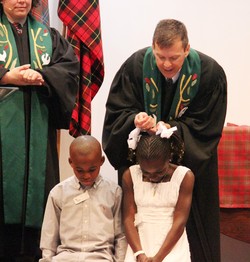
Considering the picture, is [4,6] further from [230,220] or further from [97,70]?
[230,220]

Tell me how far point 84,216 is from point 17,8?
1.21 meters

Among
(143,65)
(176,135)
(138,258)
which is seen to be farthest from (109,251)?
(143,65)

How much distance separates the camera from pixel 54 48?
12.4ft

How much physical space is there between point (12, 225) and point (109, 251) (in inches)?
28.7

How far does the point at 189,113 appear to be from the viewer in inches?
135

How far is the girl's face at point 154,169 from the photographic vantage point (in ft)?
9.87

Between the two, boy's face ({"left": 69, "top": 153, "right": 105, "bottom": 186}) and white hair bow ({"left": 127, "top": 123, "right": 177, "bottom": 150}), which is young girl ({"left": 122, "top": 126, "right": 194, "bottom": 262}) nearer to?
white hair bow ({"left": 127, "top": 123, "right": 177, "bottom": 150})

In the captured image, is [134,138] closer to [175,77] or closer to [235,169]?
[175,77]

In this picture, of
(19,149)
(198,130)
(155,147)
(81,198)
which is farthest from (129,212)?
(19,149)

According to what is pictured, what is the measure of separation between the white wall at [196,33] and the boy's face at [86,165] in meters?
2.14

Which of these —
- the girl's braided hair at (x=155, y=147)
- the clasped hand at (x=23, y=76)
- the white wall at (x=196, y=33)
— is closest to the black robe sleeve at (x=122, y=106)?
the girl's braided hair at (x=155, y=147)

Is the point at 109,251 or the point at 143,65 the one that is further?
the point at 143,65

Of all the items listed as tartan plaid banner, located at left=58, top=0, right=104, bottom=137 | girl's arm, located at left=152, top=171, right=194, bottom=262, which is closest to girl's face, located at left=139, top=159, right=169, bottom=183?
girl's arm, located at left=152, top=171, right=194, bottom=262

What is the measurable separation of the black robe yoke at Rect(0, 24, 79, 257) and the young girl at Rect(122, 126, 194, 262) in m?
0.64
